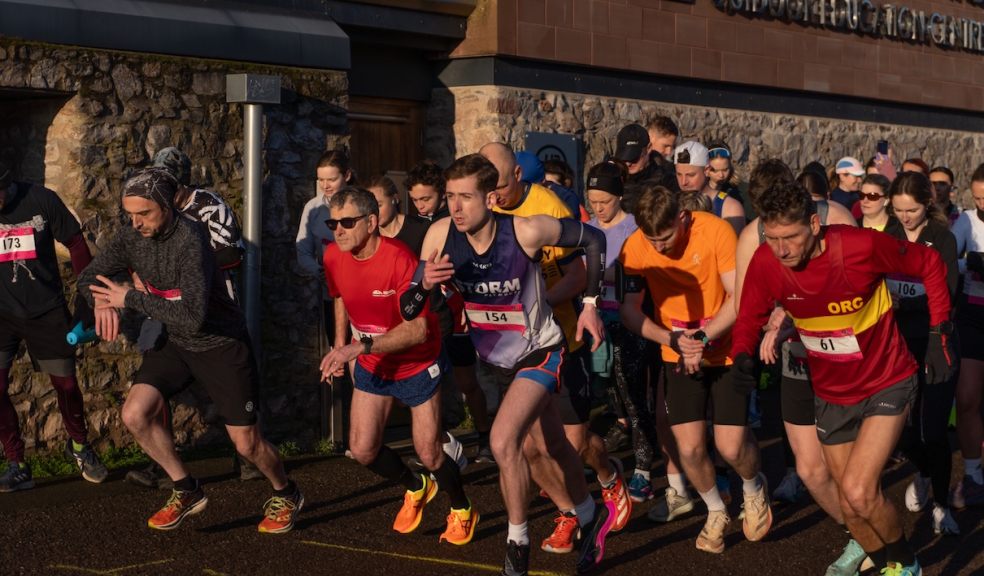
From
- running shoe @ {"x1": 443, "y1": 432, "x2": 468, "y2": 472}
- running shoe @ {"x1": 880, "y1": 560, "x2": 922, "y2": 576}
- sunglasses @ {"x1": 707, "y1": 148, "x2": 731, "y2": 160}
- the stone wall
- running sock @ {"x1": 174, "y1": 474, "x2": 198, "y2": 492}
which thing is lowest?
running shoe @ {"x1": 880, "y1": 560, "x2": 922, "y2": 576}

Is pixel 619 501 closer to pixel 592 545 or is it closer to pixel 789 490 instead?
pixel 592 545

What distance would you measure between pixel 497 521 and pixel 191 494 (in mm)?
1694

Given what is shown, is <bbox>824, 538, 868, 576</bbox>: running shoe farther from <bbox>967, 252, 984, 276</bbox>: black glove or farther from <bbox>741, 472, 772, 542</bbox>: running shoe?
<bbox>967, 252, 984, 276</bbox>: black glove

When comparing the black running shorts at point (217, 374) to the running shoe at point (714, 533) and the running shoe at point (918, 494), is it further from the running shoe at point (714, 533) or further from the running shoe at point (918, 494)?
the running shoe at point (918, 494)

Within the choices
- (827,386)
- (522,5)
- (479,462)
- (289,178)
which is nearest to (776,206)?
(827,386)

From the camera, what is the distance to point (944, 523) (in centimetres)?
823

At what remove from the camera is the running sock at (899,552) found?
6730mm

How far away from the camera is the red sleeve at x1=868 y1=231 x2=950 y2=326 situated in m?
6.71

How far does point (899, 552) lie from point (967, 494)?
2.49 m

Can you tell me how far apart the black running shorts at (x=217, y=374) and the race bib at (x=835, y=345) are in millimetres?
2961

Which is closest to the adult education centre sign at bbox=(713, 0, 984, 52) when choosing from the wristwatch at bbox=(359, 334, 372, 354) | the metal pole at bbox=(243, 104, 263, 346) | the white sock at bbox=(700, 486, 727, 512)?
the metal pole at bbox=(243, 104, 263, 346)

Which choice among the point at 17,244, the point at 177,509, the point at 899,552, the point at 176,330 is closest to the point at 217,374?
the point at 176,330

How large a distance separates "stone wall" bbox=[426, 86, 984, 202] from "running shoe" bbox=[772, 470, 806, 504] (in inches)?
176

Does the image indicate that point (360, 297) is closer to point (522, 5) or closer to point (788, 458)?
point (788, 458)
